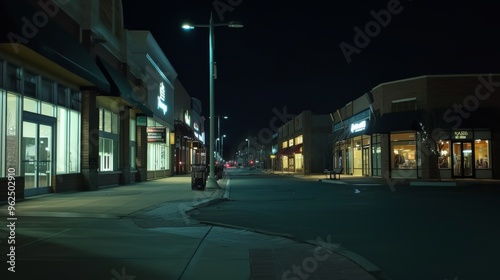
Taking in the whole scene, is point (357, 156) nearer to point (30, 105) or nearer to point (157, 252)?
point (30, 105)

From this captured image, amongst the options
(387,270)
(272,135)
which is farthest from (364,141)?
(272,135)

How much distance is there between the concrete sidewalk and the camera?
6.88m

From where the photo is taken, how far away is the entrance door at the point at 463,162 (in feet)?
118

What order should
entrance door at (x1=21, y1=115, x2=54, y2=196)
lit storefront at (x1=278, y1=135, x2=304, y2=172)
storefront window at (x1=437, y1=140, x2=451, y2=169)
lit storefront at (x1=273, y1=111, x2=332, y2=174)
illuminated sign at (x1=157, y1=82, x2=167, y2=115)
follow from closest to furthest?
entrance door at (x1=21, y1=115, x2=54, y2=196)
storefront window at (x1=437, y1=140, x2=451, y2=169)
illuminated sign at (x1=157, y1=82, x2=167, y2=115)
lit storefront at (x1=273, y1=111, x2=332, y2=174)
lit storefront at (x1=278, y1=135, x2=304, y2=172)

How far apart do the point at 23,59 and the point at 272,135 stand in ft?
303

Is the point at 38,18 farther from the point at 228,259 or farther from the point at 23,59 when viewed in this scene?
the point at 228,259

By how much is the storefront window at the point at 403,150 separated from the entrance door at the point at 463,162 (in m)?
2.81

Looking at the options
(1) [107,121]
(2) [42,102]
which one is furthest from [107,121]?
(2) [42,102]

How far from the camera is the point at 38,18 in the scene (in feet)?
53.5

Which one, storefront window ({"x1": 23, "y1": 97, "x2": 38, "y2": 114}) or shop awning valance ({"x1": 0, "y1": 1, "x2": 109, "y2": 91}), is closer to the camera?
shop awning valance ({"x1": 0, "y1": 1, "x2": 109, "y2": 91})

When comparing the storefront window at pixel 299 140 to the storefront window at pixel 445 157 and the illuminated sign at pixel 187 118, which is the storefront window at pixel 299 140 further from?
the storefront window at pixel 445 157

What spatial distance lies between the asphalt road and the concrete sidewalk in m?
0.66

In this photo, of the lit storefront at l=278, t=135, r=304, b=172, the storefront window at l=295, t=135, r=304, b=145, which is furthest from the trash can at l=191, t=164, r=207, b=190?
the storefront window at l=295, t=135, r=304, b=145

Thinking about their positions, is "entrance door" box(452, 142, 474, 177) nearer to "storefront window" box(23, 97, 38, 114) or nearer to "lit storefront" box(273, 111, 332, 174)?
"lit storefront" box(273, 111, 332, 174)
